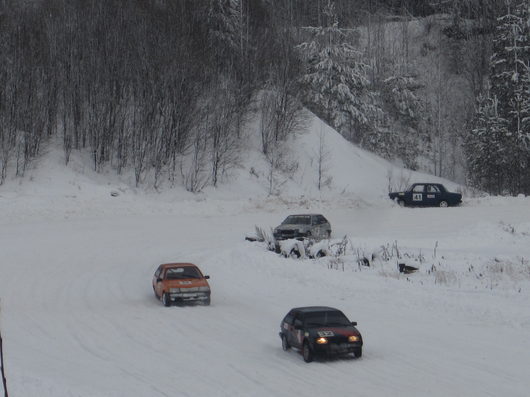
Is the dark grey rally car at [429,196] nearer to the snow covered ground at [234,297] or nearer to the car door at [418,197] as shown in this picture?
the car door at [418,197]

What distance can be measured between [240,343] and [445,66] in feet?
257

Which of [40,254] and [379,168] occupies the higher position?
[379,168]

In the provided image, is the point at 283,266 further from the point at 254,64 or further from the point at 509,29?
the point at 509,29

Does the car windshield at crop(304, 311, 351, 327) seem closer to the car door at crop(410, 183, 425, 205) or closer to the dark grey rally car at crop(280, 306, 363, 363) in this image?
the dark grey rally car at crop(280, 306, 363, 363)

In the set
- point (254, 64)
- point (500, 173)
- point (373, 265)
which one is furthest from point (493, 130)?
point (373, 265)

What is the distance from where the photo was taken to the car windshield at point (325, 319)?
14.0 meters

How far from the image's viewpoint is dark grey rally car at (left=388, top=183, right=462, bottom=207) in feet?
148

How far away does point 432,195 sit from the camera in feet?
148

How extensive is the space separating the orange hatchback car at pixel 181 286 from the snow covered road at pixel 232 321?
0.51 metres

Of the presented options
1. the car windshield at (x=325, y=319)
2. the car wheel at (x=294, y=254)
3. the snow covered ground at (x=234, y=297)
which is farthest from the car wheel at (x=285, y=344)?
the car wheel at (x=294, y=254)

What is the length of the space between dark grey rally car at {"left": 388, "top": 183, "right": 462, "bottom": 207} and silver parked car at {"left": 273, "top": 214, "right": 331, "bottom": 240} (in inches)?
549

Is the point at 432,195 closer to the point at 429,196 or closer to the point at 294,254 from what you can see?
the point at 429,196

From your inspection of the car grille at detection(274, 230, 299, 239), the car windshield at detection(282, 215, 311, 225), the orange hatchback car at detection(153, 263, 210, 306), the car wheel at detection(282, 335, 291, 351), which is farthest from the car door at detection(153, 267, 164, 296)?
Result: the car windshield at detection(282, 215, 311, 225)

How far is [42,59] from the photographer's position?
47.4m
